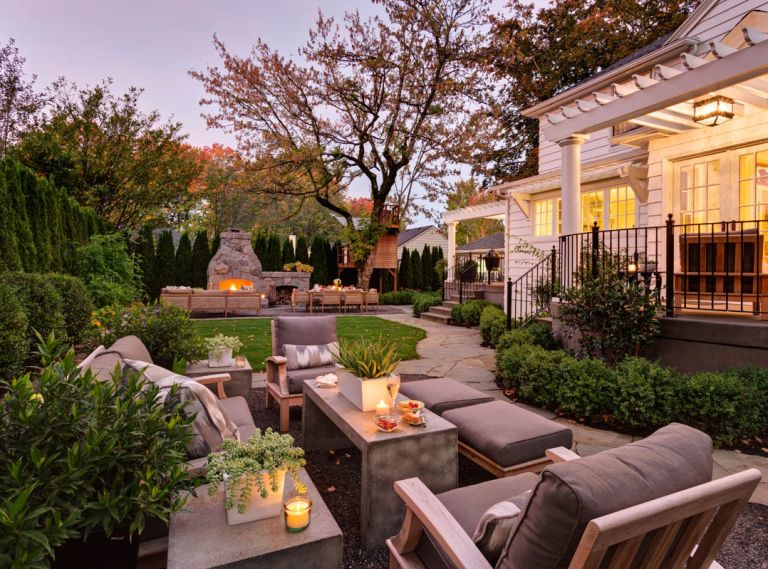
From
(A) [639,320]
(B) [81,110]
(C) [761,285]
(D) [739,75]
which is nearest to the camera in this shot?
(D) [739,75]

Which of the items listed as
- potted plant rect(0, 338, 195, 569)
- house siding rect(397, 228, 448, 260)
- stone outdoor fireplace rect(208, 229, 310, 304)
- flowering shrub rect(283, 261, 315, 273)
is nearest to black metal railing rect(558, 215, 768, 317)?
potted plant rect(0, 338, 195, 569)

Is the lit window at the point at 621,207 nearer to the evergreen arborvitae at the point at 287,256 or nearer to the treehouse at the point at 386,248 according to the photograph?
the treehouse at the point at 386,248

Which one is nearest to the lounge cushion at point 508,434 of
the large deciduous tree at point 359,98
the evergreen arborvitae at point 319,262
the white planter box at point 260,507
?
the white planter box at point 260,507

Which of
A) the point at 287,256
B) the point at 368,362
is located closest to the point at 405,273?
the point at 287,256

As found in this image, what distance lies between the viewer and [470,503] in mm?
1945

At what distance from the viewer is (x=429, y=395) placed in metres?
3.71

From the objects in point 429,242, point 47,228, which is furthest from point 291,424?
point 429,242

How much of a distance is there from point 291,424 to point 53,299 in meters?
3.45

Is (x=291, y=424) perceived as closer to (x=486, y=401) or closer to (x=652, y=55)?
(x=486, y=401)

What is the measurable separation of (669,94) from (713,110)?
4.20ft

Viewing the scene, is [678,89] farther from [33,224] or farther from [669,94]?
[33,224]

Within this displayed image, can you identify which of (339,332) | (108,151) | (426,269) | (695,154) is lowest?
(339,332)

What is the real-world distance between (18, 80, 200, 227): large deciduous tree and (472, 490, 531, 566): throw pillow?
16.7 metres

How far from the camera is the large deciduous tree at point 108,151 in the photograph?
1376cm
